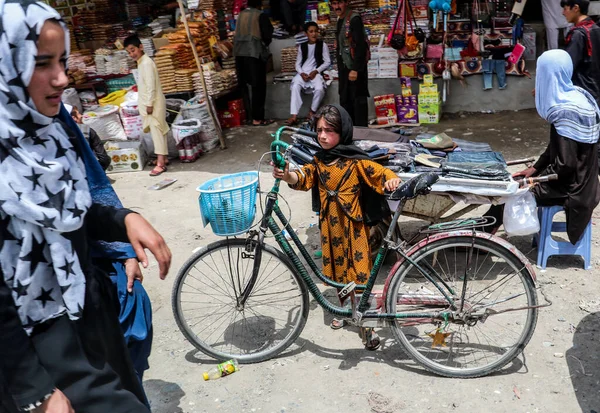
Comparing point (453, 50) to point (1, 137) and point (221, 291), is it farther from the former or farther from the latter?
point (1, 137)

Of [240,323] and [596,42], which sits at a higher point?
Answer: [596,42]

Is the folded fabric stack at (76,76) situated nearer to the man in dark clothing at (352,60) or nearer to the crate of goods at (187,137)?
the crate of goods at (187,137)

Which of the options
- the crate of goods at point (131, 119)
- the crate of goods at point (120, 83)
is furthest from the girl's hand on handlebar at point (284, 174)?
the crate of goods at point (120, 83)

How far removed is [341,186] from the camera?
3.62 meters

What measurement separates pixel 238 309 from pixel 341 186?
99 centimetres

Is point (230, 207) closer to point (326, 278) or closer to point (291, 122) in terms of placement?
point (326, 278)

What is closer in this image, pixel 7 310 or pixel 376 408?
pixel 7 310

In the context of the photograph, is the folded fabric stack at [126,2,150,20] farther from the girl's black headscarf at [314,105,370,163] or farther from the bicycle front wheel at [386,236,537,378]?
the bicycle front wheel at [386,236,537,378]

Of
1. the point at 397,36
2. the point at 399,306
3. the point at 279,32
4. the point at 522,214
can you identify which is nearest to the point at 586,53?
the point at 522,214

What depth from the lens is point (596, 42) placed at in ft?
18.4

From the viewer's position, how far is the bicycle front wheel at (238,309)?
351 centimetres

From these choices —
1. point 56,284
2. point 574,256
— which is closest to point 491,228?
point 574,256

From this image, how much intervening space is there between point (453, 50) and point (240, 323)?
20.1ft

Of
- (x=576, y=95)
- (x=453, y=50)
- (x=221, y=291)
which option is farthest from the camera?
(x=453, y=50)
